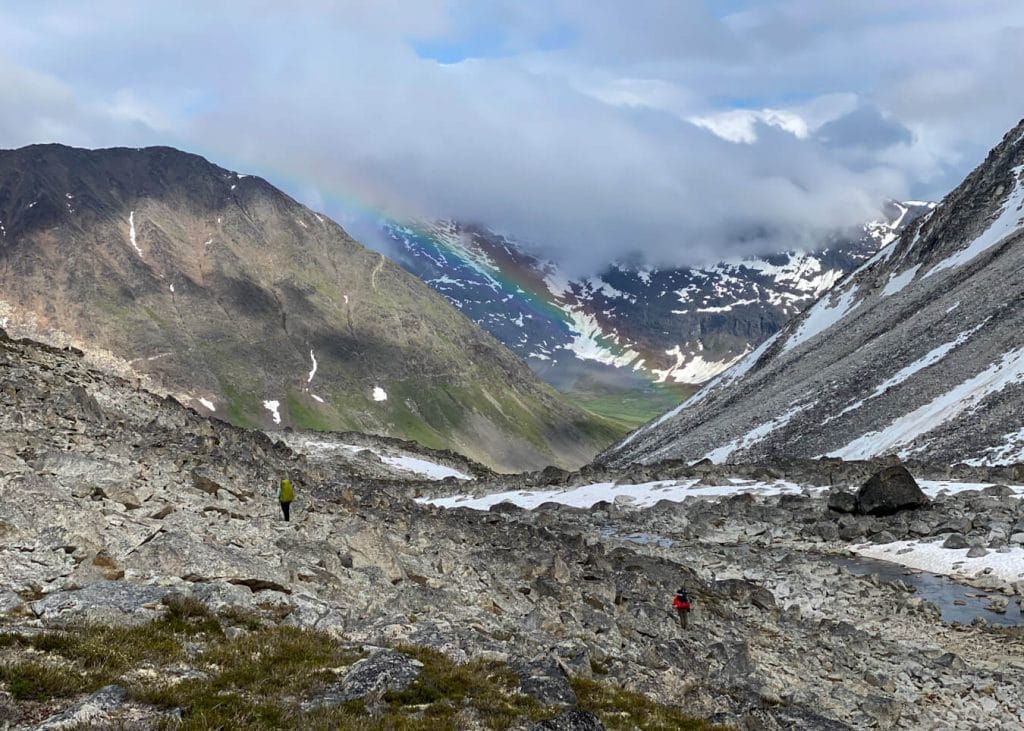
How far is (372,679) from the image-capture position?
15406 mm

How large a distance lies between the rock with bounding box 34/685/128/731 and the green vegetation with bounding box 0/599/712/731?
1.06ft

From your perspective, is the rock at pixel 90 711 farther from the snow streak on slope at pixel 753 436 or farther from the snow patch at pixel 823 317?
the snow patch at pixel 823 317

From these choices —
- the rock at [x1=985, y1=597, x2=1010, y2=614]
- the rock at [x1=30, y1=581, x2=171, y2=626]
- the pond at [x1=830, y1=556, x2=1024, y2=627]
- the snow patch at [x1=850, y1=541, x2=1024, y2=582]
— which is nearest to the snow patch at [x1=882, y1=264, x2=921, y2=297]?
the snow patch at [x1=850, y1=541, x2=1024, y2=582]

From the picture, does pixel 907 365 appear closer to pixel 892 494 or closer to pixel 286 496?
pixel 892 494

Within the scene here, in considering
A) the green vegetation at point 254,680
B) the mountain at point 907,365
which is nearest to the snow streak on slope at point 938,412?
the mountain at point 907,365

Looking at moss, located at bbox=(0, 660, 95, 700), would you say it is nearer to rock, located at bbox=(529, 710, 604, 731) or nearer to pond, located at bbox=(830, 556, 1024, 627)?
rock, located at bbox=(529, 710, 604, 731)

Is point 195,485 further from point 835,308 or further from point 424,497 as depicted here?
point 835,308

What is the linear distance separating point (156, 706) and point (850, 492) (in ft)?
170

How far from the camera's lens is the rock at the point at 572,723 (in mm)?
13659

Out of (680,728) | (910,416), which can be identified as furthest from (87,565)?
(910,416)

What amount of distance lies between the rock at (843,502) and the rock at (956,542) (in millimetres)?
8734

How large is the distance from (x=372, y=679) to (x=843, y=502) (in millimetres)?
45324

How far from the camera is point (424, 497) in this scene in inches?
3172

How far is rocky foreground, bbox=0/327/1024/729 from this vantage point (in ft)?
49.6
